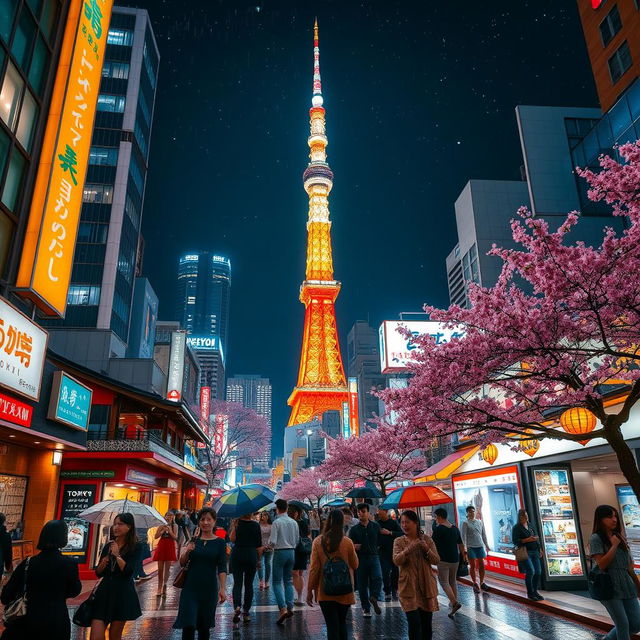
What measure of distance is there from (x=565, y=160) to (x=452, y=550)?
36715mm

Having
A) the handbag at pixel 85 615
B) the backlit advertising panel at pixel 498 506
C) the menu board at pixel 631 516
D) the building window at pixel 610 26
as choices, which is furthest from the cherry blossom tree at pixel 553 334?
the building window at pixel 610 26

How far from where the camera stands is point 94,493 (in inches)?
664

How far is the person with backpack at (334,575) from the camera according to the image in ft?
17.1

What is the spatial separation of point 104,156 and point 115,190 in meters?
3.70

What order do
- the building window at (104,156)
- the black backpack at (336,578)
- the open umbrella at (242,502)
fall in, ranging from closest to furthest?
1. the black backpack at (336,578)
2. the open umbrella at (242,502)
3. the building window at (104,156)

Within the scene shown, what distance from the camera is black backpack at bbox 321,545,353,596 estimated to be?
204 inches

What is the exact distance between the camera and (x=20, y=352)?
402 inches

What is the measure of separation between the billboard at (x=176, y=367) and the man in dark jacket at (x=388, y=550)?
28714 millimetres

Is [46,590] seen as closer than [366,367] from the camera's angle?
Yes

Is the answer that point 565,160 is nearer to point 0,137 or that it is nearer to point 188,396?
point 0,137

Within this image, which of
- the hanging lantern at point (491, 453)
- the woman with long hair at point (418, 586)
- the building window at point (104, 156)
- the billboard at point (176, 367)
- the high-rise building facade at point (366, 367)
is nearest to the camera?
the woman with long hair at point (418, 586)

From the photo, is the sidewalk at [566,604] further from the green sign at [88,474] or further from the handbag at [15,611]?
the green sign at [88,474]

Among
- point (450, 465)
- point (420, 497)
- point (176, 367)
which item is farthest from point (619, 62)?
point (176, 367)

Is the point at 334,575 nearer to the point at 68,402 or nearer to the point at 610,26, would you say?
the point at 68,402
